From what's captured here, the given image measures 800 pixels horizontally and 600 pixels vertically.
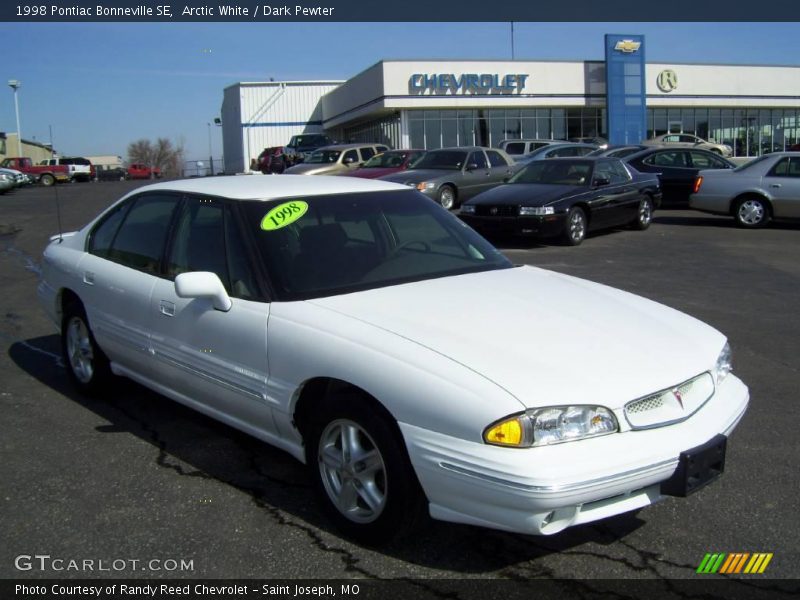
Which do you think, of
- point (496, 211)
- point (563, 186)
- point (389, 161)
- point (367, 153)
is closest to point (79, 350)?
point (496, 211)

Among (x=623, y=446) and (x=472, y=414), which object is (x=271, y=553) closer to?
(x=472, y=414)

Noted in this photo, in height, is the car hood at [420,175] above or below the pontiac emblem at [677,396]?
above

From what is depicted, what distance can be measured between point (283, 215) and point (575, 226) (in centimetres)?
943

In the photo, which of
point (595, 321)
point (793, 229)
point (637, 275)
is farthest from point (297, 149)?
point (595, 321)

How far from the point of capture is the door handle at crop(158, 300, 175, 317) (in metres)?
4.33

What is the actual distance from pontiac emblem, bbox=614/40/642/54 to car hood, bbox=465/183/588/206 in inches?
1326

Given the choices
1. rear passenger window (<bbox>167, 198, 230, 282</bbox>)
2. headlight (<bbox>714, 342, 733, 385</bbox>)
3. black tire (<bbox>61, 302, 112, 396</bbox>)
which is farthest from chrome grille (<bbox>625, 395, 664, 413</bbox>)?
black tire (<bbox>61, 302, 112, 396</bbox>)

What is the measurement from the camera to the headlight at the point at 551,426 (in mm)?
2943

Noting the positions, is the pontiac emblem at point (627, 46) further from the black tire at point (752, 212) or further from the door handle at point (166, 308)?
the door handle at point (166, 308)

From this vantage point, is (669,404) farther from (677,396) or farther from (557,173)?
(557,173)

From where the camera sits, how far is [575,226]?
42.7 feet

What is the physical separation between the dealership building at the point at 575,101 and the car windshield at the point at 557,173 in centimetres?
2826

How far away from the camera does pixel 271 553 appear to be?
3.36 metres

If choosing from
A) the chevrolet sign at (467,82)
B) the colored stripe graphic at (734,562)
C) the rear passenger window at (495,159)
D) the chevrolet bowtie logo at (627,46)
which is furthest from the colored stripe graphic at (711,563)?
the chevrolet bowtie logo at (627,46)
